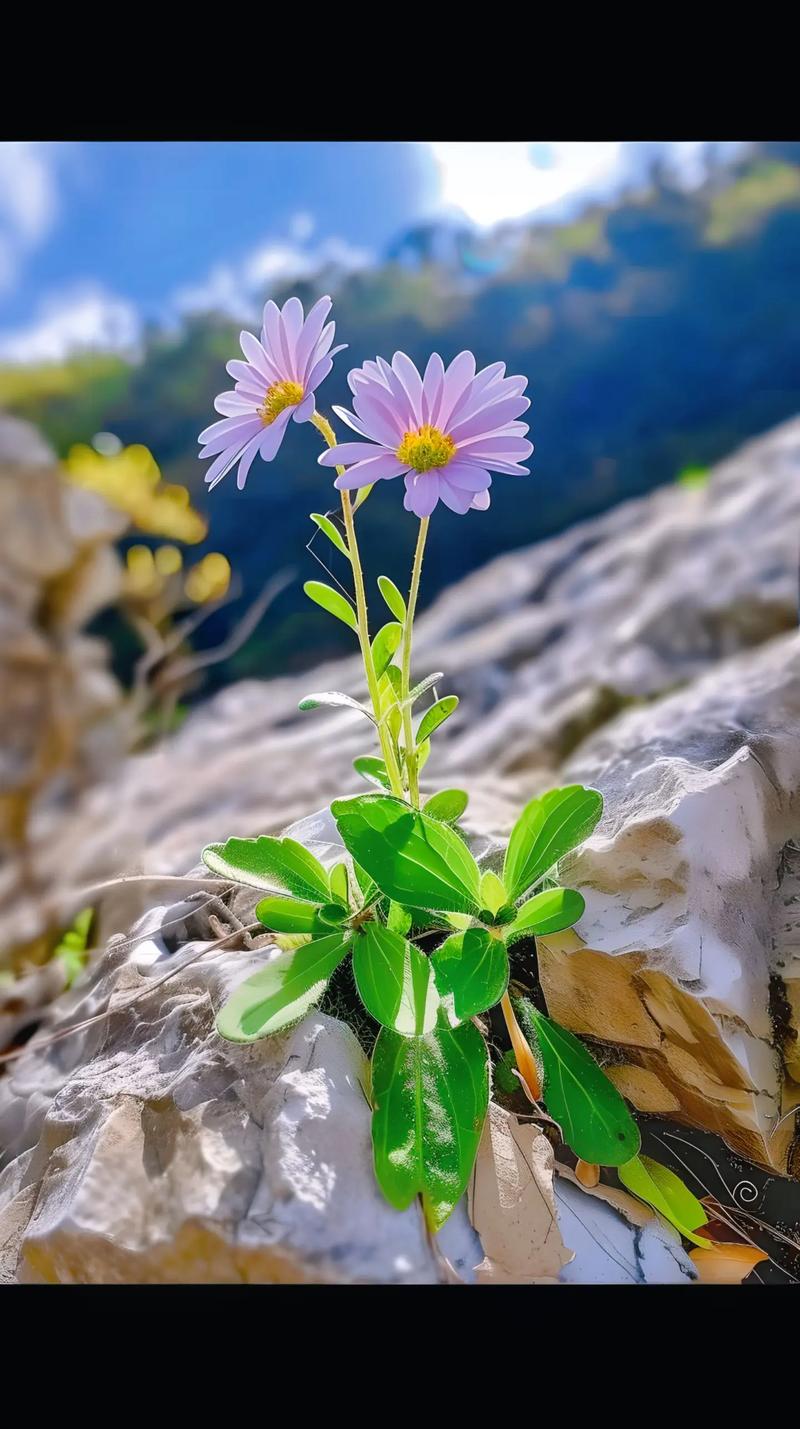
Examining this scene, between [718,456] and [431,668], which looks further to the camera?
[718,456]

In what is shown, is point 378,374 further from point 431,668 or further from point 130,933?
point 431,668

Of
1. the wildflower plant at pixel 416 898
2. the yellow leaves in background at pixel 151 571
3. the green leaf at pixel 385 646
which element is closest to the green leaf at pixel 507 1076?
the wildflower plant at pixel 416 898

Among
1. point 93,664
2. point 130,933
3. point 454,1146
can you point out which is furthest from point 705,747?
point 93,664

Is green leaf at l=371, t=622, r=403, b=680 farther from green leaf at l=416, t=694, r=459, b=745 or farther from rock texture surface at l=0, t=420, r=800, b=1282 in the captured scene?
rock texture surface at l=0, t=420, r=800, b=1282

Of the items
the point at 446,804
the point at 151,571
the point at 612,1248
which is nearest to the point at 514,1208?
the point at 612,1248

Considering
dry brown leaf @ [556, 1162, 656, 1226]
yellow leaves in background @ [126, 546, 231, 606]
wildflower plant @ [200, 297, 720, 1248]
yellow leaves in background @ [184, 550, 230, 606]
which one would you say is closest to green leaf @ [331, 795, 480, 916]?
wildflower plant @ [200, 297, 720, 1248]

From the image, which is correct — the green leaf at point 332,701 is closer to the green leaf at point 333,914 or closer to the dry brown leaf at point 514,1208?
the green leaf at point 333,914
